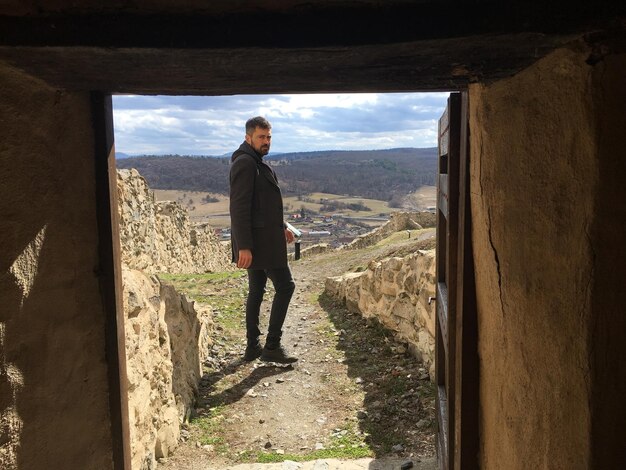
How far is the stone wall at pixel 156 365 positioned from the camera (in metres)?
2.83

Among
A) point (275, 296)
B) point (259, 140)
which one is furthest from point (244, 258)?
point (259, 140)

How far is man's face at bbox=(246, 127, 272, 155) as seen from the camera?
4.07 m

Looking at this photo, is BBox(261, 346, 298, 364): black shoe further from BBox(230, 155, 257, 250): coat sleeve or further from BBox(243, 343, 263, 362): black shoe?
BBox(230, 155, 257, 250): coat sleeve

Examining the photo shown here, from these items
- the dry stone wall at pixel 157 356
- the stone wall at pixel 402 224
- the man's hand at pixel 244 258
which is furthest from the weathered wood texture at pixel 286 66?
the stone wall at pixel 402 224

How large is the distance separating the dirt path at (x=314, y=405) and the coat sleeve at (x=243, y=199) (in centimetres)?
125

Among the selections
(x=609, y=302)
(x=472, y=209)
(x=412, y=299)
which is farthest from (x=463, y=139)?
(x=412, y=299)

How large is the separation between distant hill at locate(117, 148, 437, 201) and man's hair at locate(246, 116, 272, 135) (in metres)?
45.8

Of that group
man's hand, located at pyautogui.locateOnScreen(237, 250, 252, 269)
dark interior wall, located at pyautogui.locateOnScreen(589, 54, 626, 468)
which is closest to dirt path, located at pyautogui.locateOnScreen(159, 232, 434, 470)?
man's hand, located at pyautogui.locateOnScreen(237, 250, 252, 269)

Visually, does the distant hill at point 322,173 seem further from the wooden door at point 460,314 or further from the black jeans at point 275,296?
the wooden door at point 460,314

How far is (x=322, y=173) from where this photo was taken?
86.1 meters

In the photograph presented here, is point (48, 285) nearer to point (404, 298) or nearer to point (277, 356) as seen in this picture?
point (277, 356)

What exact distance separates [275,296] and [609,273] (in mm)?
3429

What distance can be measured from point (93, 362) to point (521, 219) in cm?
154

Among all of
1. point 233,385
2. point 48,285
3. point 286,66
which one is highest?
point 286,66
